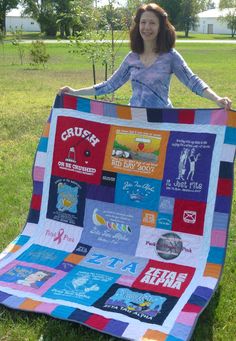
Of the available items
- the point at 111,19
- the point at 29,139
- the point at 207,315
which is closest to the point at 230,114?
the point at 207,315

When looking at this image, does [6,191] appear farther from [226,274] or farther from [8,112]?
[8,112]

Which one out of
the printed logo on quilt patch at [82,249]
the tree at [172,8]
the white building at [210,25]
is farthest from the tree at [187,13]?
the printed logo on quilt patch at [82,249]

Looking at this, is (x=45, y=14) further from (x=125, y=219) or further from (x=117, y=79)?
(x=125, y=219)

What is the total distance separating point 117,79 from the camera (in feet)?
14.0

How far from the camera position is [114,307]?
129 inches

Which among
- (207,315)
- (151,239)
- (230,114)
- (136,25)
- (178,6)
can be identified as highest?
(178,6)

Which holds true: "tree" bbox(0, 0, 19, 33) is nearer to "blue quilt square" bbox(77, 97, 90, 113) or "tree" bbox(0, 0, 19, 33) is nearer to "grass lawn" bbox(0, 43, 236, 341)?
"grass lawn" bbox(0, 43, 236, 341)

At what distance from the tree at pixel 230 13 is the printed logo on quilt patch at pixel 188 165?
67233 mm

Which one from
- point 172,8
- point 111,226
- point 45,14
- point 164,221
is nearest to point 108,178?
point 111,226

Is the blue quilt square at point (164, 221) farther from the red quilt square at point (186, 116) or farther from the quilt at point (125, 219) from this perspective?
the red quilt square at point (186, 116)

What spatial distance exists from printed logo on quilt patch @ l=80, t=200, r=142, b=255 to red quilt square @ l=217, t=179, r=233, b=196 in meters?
0.64

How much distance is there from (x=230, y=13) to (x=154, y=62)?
227 ft

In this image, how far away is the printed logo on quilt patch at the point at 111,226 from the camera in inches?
154

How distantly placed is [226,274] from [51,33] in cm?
5831
